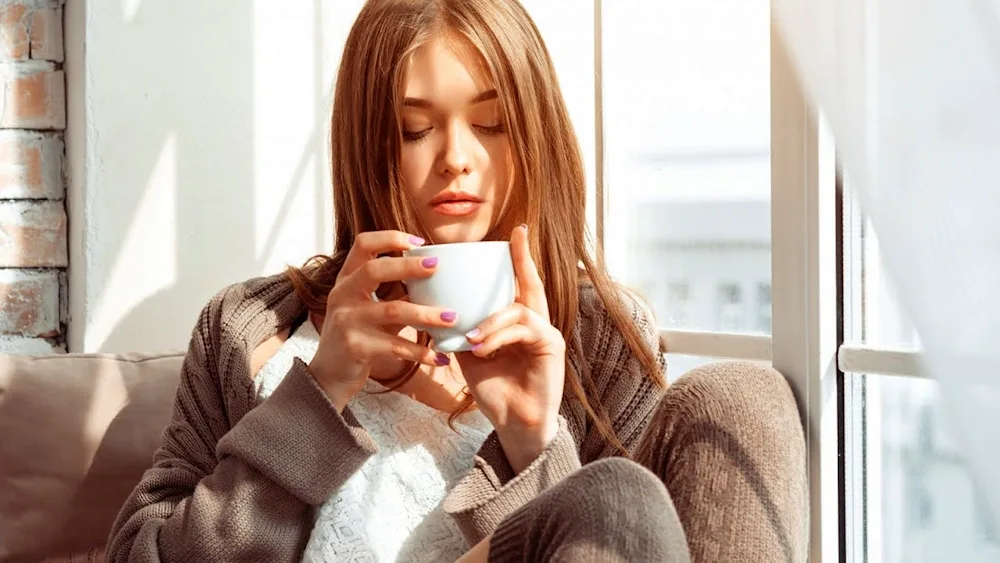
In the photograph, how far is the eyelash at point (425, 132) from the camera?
48.6 inches

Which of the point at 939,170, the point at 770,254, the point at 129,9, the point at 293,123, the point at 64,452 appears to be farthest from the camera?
the point at 293,123

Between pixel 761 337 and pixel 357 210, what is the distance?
1.67 ft

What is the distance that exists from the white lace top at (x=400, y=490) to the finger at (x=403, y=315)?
7.2 inches

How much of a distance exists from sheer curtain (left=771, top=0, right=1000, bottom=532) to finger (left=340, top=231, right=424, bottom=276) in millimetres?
454

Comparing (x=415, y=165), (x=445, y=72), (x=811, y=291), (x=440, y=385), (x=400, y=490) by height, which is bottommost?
(x=400, y=490)

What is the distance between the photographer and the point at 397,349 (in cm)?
111

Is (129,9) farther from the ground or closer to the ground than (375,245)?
farther from the ground

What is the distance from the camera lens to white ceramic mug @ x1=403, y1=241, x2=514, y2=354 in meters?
1.01

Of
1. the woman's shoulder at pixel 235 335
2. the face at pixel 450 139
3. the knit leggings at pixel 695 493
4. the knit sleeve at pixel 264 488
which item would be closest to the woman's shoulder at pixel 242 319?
the woman's shoulder at pixel 235 335

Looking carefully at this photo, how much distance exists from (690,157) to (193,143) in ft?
2.64

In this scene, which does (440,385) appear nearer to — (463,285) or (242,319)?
(242,319)

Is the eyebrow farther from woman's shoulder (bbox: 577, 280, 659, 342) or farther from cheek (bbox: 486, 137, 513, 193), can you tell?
woman's shoulder (bbox: 577, 280, 659, 342)

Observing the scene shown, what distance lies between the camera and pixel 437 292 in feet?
3.33

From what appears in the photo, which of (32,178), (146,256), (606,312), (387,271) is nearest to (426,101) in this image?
(387,271)
